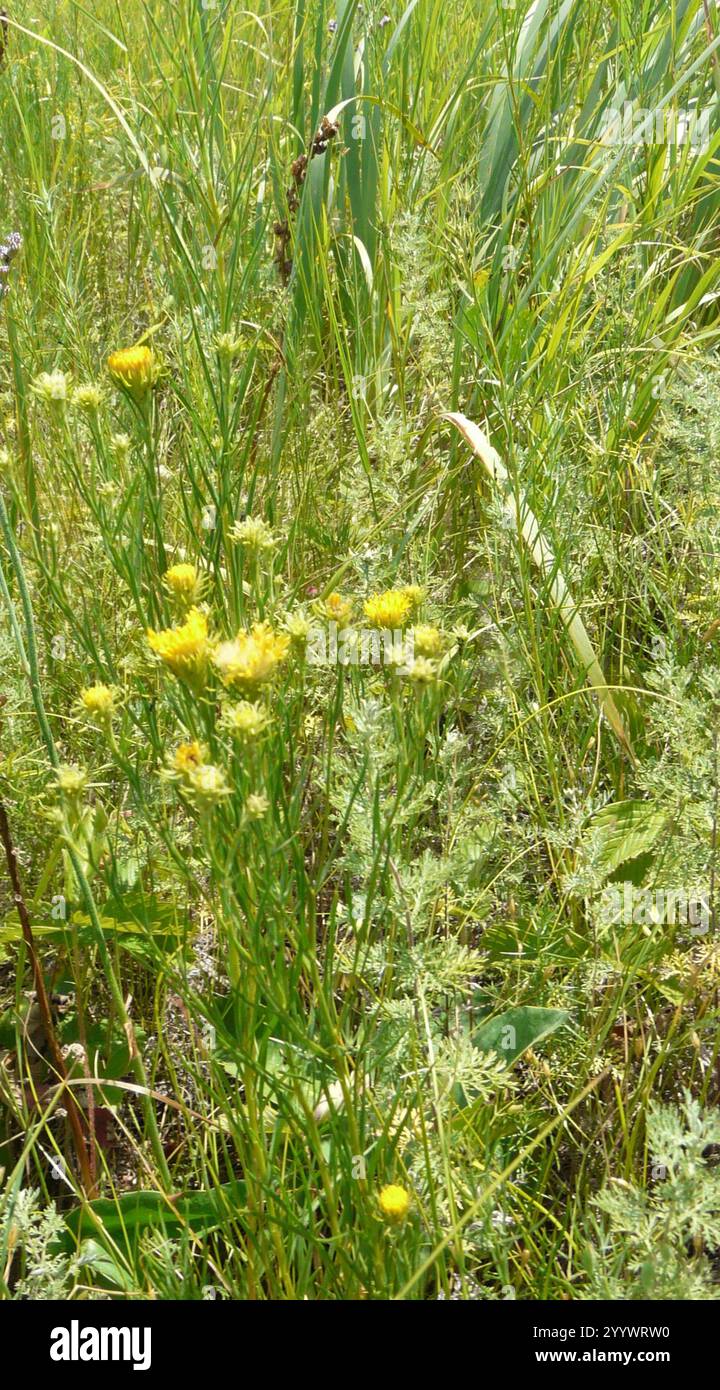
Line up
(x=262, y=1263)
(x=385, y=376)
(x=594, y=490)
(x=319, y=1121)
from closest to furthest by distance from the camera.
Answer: (x=262, y=1263), (x=319, y=1121), (x=594, y=490), (x=385, y=376)

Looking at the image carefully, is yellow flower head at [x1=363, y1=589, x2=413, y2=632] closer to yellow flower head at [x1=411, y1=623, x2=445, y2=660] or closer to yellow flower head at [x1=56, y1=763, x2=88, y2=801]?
yellow flower head at [x1=411, y1=623, x2=445, y2=660]

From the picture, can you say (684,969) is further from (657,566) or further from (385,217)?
(385,217)

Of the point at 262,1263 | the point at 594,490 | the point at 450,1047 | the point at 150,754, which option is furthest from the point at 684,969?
the point at 594,490

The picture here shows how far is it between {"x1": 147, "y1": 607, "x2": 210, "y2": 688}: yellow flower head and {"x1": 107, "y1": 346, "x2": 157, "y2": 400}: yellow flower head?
29cm

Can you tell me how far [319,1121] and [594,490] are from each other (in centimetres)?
95

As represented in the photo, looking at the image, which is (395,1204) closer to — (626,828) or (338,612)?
(338,612)

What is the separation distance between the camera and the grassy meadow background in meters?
0.85

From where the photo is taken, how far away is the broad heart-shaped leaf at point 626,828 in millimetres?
1183

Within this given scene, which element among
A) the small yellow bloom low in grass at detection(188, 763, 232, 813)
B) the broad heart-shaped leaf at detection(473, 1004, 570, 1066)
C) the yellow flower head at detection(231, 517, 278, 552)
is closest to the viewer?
the small yellow bloom low in grass at detection(188, 763, 232, 813)

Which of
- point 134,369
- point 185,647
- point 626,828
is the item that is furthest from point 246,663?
point 626,828

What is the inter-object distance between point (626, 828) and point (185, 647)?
661 millimetres

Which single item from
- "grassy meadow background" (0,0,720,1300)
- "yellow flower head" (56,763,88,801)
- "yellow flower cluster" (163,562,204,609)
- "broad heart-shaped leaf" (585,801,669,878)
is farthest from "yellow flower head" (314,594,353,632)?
"broad heart-shaped leaf" (585,801,669,878)

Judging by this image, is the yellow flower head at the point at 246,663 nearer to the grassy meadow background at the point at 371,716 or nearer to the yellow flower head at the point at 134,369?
the grassy meadow background at the point at 371,716
